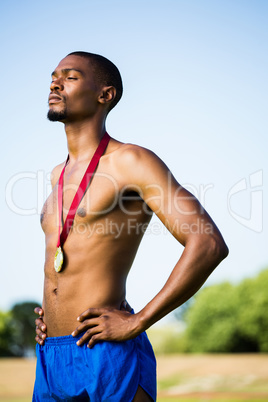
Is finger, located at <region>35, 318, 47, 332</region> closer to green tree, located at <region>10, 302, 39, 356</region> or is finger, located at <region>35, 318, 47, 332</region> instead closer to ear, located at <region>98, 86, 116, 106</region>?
ear, located at <region>98, 86, 116, 106</region>

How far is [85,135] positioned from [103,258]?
0.74 metres

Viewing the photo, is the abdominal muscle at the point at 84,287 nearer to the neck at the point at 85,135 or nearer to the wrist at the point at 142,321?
the wrist at the point at 142,321

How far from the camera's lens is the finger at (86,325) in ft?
7.77

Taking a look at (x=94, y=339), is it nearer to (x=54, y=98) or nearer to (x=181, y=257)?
(x=181, y=257)

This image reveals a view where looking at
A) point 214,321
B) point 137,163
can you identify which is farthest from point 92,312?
point 214,321

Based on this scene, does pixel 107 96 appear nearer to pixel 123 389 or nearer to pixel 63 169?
pixel 63 169

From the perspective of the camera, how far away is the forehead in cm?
287

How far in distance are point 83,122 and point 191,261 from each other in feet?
3.49

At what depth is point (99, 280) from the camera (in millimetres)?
2490

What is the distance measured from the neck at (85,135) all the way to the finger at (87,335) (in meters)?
0.94

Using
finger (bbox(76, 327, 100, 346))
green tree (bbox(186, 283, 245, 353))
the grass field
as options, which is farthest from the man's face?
green tree (bbox(186, 283, 245, 353))

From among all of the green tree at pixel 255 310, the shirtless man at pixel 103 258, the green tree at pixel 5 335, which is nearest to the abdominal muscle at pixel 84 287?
the shirtless man at pixel 103 258

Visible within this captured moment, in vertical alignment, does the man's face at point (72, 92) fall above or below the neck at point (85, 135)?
above

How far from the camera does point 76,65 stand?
2879mm
